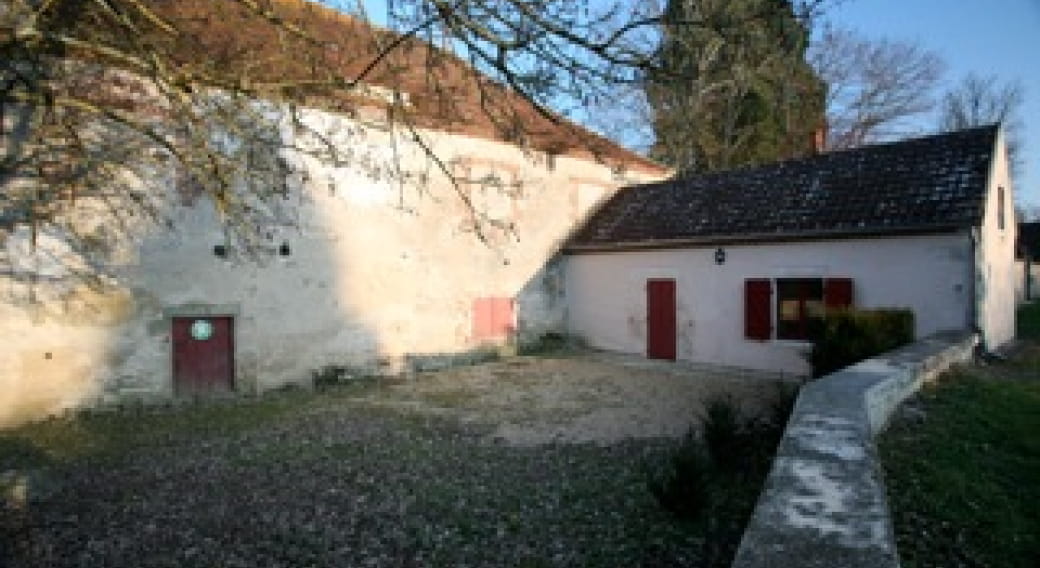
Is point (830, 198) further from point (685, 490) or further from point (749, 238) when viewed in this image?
point (685, 490)

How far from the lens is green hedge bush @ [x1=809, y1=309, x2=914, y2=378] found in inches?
305

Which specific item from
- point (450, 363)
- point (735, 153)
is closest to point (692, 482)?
point (450, 363)

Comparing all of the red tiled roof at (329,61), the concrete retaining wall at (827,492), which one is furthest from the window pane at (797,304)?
the concrete retaining wall at (827,492)

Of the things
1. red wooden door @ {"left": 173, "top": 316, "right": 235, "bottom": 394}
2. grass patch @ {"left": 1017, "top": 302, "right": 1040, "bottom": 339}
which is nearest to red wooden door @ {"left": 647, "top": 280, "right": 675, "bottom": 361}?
grass patch @ {"left": 1017, "top": 302, "right": 1040, "bottom": 339}

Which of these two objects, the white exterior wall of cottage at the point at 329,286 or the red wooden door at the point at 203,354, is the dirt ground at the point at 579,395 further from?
the red wooden door at the point at 203,354

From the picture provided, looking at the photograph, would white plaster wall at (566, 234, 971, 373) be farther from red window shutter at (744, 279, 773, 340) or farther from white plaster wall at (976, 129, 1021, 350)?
white plaster wall at (976, 129, 1021, 350)

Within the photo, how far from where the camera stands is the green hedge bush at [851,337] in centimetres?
775

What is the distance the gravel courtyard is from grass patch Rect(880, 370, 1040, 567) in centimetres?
126

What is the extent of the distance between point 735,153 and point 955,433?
18494 mm

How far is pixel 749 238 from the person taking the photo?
1153cm

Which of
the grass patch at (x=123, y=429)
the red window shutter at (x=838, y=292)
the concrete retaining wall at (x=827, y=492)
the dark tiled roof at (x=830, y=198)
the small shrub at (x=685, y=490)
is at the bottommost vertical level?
the grass patch at (x=123, y=429)

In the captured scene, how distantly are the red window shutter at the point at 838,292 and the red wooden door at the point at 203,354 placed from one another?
10.7 meters

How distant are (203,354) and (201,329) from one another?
0.43 meters

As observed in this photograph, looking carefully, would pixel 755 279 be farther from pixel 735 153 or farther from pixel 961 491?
pixel 735 153
